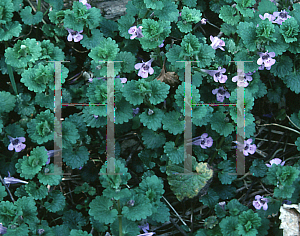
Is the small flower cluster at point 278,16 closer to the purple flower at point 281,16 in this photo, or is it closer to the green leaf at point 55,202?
the purple flower at point 281,16

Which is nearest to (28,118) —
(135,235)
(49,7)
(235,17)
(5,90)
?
(5,90)

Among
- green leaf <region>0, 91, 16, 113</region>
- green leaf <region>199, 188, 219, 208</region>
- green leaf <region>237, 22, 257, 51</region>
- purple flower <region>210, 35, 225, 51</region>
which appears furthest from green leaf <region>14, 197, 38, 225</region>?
green leaf <region>237, 22, 257, 51</region>

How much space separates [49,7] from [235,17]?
85.0 inches

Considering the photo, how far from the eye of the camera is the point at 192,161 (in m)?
3.47

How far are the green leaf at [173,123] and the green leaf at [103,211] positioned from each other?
33.6 inches

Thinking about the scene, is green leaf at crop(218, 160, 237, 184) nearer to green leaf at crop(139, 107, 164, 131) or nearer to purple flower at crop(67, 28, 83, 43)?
green leaf at crop(139, 107, 164, 131)

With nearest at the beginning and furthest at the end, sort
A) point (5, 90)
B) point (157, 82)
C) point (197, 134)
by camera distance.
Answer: point (157, 82) < point (197, 134) < point (5, 90)

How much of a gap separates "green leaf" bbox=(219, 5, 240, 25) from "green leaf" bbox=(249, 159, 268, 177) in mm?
1512

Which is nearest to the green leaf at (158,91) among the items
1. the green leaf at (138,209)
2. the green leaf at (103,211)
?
the green leaf at (138,209)

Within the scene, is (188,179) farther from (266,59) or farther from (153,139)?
(266,59)

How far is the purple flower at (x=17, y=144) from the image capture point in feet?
11.3

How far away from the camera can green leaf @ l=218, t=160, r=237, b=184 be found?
3.57 metres

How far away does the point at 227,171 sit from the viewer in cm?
363

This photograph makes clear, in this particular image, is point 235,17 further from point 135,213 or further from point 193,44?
point 135,213
